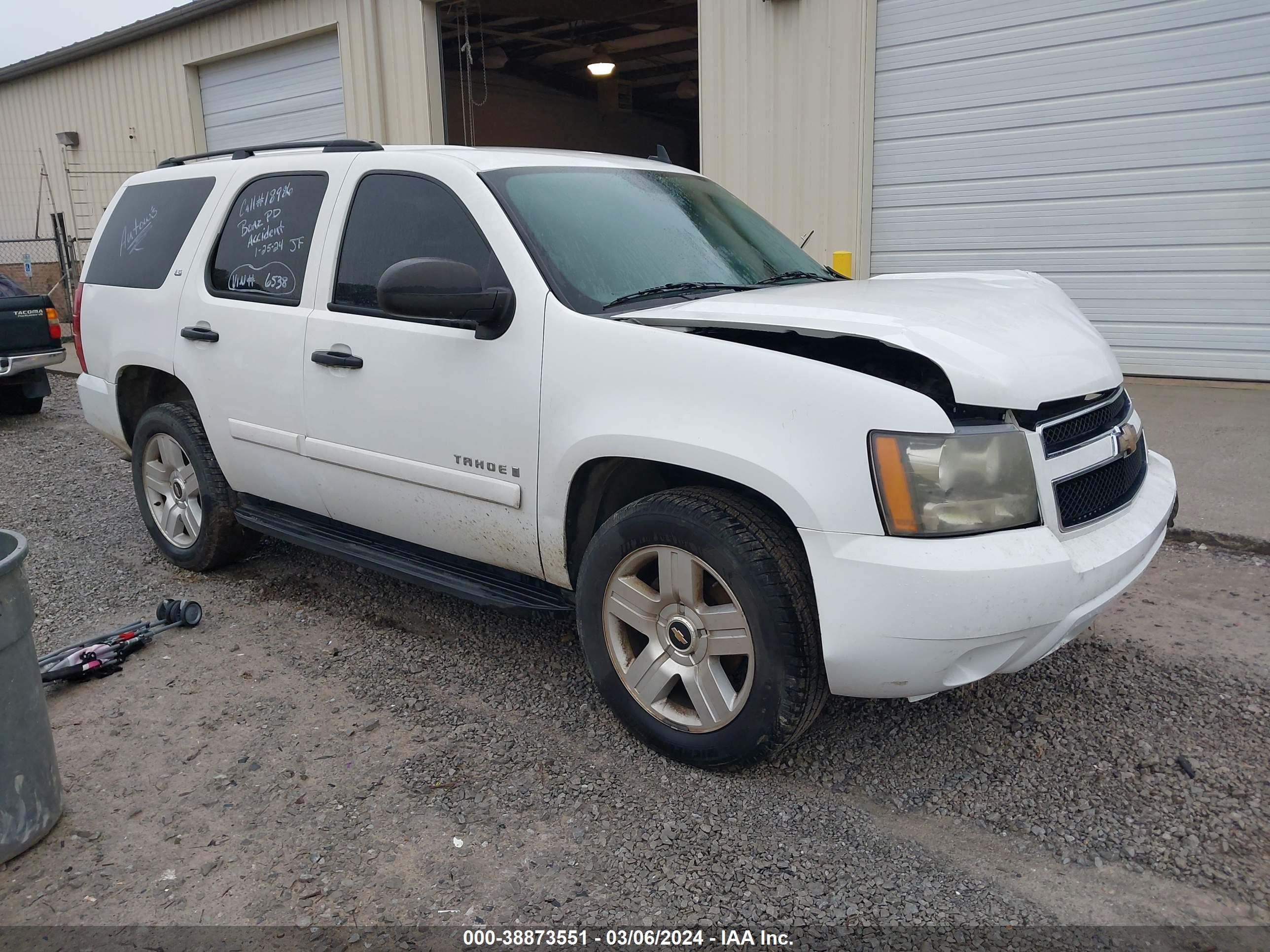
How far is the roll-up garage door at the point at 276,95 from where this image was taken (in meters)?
12.7

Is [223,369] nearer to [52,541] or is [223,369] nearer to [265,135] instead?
[52,541]

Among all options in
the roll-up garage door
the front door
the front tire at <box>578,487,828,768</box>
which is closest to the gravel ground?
the front tire at <box>578,487,828,768</box>

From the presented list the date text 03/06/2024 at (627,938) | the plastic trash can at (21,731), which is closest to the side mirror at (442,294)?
the plastic trash can at (21,731)

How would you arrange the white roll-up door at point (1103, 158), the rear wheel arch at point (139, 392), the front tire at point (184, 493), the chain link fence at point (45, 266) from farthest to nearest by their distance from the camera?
the chain link fence at point (45, 266) → the white roll-up door at point (1103, 158) → the rear wheel arch at point (139, 392) → the front tire at point (184, 493)

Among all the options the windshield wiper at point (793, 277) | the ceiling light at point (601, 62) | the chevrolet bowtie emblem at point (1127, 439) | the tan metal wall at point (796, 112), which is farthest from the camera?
the ceiling light at point (601, 62)

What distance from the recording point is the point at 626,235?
3.64m

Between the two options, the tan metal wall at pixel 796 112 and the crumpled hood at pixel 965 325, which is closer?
the crumpled hood at pixel 965 325

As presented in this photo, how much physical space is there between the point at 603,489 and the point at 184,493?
2.66 m

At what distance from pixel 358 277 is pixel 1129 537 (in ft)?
9.52

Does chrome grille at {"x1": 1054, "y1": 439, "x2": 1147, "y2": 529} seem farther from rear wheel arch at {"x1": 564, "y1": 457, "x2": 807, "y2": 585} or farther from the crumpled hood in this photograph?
rear wheel arch at {"x1": 564, "y1": 457, "x2": 807, "y2": 585}

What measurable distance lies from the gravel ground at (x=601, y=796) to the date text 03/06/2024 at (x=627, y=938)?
0.04 metres

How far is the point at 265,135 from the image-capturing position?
45.4 feet

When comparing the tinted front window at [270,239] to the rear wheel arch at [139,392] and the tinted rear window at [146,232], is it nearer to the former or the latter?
the tinted rear window at [146,232]

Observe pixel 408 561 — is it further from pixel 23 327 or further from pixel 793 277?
pixel 23 327
